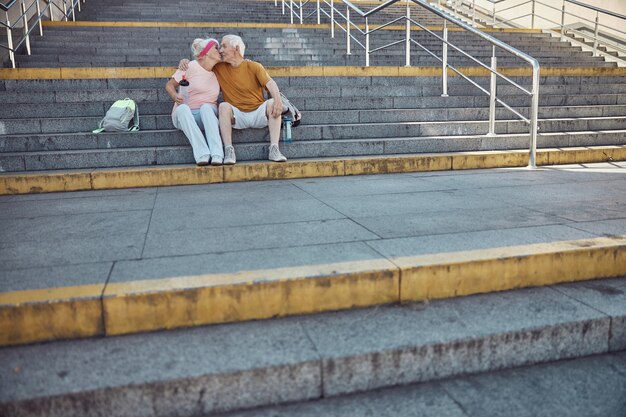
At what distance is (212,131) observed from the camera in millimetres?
5363

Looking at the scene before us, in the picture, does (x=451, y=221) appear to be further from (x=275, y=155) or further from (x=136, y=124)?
(x=136, y=124)

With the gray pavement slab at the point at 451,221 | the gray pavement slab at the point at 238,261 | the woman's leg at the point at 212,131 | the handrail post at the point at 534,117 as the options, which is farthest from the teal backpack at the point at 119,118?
the handrail post at the point at 534,117

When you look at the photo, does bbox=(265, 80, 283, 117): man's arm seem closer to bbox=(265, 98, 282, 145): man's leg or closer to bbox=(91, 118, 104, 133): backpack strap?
bbox=(265, 98, 282, 145): man's leg

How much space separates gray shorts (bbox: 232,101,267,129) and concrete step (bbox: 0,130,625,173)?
24 cm

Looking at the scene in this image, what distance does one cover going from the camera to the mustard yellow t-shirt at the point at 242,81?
5672 millimetres

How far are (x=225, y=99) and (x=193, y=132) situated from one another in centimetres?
68

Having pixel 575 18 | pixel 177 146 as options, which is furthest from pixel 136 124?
pixel 575 18

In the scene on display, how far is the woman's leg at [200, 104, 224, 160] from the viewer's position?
17.5 feet

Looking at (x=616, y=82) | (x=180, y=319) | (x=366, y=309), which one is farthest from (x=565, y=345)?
(x=616, y=82)

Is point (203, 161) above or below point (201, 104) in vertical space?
below

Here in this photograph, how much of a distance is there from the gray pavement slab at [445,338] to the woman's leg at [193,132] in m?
3.32

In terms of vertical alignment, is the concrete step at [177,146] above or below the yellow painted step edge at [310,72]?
below

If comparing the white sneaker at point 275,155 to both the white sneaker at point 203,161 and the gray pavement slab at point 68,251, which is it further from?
the gray pavement slab at point 68,251

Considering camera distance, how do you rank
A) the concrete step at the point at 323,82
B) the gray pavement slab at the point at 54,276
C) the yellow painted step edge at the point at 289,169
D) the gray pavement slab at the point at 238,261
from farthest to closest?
the concrete step at the point at 323,82
the yellow painted step edge at the point at 289,169
the gray pavement slab at the point at 238,261
the gray pavement slab at the point at 54,276
